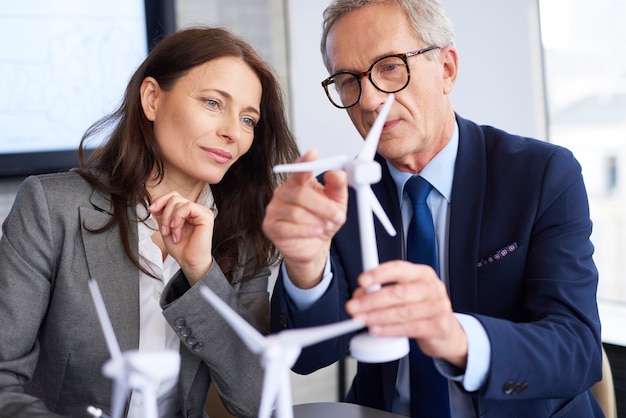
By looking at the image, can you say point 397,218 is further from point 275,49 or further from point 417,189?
point 275,49

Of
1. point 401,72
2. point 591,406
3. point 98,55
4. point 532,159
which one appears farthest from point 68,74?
point 591,406

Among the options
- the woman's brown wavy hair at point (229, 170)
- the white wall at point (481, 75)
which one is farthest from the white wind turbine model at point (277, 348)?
the white wall at point (481, 75)

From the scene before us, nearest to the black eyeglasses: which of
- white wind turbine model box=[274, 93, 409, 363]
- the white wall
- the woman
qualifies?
the woman

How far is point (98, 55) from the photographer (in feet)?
11.2

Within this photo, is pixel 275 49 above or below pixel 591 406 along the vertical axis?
above

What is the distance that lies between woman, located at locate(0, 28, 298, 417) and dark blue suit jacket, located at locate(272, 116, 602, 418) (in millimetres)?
224

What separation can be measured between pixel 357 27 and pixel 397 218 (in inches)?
20.6

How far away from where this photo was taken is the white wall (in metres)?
3.81

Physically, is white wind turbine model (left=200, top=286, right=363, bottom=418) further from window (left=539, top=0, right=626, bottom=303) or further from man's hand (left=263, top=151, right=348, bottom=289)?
window (left=539, top=0, right=626, bottom=303)

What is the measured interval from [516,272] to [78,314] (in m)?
1.11

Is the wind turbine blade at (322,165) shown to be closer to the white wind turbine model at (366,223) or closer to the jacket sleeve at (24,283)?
the white wind turbine model at (366,223)

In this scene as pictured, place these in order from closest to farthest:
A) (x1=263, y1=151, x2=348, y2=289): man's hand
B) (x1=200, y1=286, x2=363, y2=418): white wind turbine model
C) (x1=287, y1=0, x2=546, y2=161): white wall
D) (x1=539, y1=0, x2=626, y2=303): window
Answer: (x1=200, y1=286, x2=363, y2=418): white wind turbine model, (x1=263, y1=151, x2=348, y2=289): man's hand, (x1=539, y1=0, x2=626, y2=303): window, (x1=287, y1=0, x2=546, y2=161): white wall

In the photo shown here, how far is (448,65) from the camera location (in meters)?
2.08

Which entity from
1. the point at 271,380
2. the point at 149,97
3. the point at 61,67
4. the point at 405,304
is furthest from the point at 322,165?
the point at 61,67
